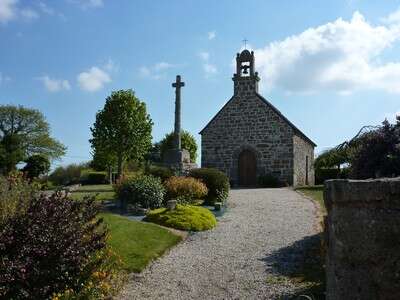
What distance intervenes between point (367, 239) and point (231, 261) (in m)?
6.78

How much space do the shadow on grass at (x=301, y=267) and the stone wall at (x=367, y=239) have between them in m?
3.61

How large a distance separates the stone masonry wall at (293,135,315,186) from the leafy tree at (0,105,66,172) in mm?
24732

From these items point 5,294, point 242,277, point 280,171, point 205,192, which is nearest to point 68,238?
point 5,294

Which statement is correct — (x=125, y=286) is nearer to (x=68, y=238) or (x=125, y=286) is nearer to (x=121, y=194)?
(x=68, y=238)

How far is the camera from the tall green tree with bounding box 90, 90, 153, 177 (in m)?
33.9

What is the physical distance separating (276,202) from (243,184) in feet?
34.9

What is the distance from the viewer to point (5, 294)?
7.06 meters

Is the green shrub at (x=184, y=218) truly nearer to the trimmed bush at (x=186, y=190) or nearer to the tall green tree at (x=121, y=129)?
the trimmed bush at (x=186, y=190)

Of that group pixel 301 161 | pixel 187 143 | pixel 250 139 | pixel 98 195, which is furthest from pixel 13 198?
pixel 187 143

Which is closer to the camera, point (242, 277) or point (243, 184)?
point (242, 277)

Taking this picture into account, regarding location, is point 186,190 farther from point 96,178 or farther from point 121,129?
point 96,178

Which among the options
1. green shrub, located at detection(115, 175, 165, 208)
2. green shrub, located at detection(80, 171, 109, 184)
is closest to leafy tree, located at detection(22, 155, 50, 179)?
green shrub, located at detection(80, 171, 109, 184)

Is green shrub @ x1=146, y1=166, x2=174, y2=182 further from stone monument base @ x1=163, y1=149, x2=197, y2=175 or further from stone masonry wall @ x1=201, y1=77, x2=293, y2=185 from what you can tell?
stone masonry wall @ x1=201, y1=77, x2=293, y2=185

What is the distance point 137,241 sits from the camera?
36.3ft
